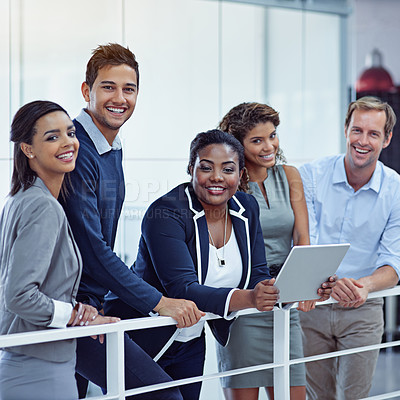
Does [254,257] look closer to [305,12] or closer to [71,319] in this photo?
[71,319]

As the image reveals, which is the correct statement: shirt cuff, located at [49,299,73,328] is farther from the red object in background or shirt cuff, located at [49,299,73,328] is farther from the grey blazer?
the red object in background

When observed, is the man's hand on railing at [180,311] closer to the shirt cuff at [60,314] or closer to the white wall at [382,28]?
the shirt cuff at [60,314]

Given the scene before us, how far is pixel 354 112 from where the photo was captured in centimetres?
263

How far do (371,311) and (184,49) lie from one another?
1.78 meters

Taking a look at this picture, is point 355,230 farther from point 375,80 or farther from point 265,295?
point 375,80

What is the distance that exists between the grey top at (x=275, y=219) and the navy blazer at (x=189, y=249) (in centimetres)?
19

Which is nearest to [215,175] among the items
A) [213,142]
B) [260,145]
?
[213,142]

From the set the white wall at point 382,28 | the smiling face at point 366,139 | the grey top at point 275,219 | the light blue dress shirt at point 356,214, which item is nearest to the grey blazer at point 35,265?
the grey top at point 275,219

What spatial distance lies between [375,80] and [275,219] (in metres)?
2.89

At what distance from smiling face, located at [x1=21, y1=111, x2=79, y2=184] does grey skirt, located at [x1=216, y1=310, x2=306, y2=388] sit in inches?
36.3

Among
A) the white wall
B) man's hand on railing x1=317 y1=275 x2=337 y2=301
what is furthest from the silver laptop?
the white wall

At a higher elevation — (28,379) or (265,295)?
(265,295)

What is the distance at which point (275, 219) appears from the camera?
7.47 feet

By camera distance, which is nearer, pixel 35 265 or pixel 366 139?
pixel 35 265
